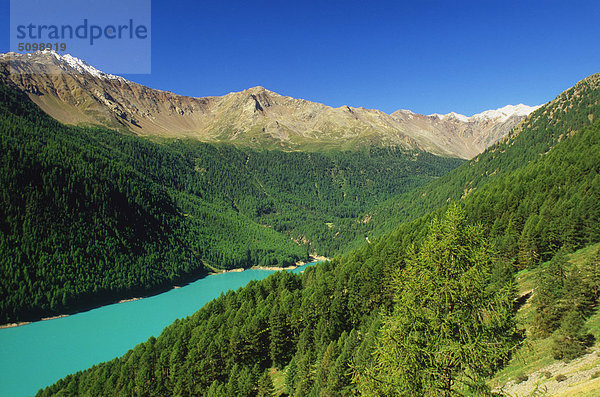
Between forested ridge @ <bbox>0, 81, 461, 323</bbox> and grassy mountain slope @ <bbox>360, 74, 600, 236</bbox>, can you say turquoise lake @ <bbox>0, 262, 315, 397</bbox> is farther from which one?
grassy mountain slope @ <bbox>360, 74, 600, 236</bbox>

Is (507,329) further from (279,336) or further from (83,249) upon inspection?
(83,249)

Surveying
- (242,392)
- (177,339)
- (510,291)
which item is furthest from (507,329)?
(177,339)

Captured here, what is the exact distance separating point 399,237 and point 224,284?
3794 inches

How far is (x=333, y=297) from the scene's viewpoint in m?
49.2

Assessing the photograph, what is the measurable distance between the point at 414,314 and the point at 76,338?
9836 cm

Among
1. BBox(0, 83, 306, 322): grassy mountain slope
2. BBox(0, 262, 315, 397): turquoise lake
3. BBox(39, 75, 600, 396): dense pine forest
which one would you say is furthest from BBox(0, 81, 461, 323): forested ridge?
BBox(39, 75, 600, 396): dense pine forest

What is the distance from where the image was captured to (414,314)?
1155 centimetres

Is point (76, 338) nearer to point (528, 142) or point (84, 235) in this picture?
point (84, 235)

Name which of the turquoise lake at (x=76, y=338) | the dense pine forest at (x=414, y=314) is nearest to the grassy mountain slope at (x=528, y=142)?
the dense pine forest at (x=414, y=314)

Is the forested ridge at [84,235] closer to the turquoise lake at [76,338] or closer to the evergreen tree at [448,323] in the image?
the turquoise lake at [76,338]

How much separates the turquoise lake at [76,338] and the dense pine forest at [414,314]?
1039 inches


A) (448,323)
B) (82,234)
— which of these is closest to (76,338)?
(82,234)

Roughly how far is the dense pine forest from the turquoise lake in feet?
86.5

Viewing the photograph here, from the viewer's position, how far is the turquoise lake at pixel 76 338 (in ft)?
214
